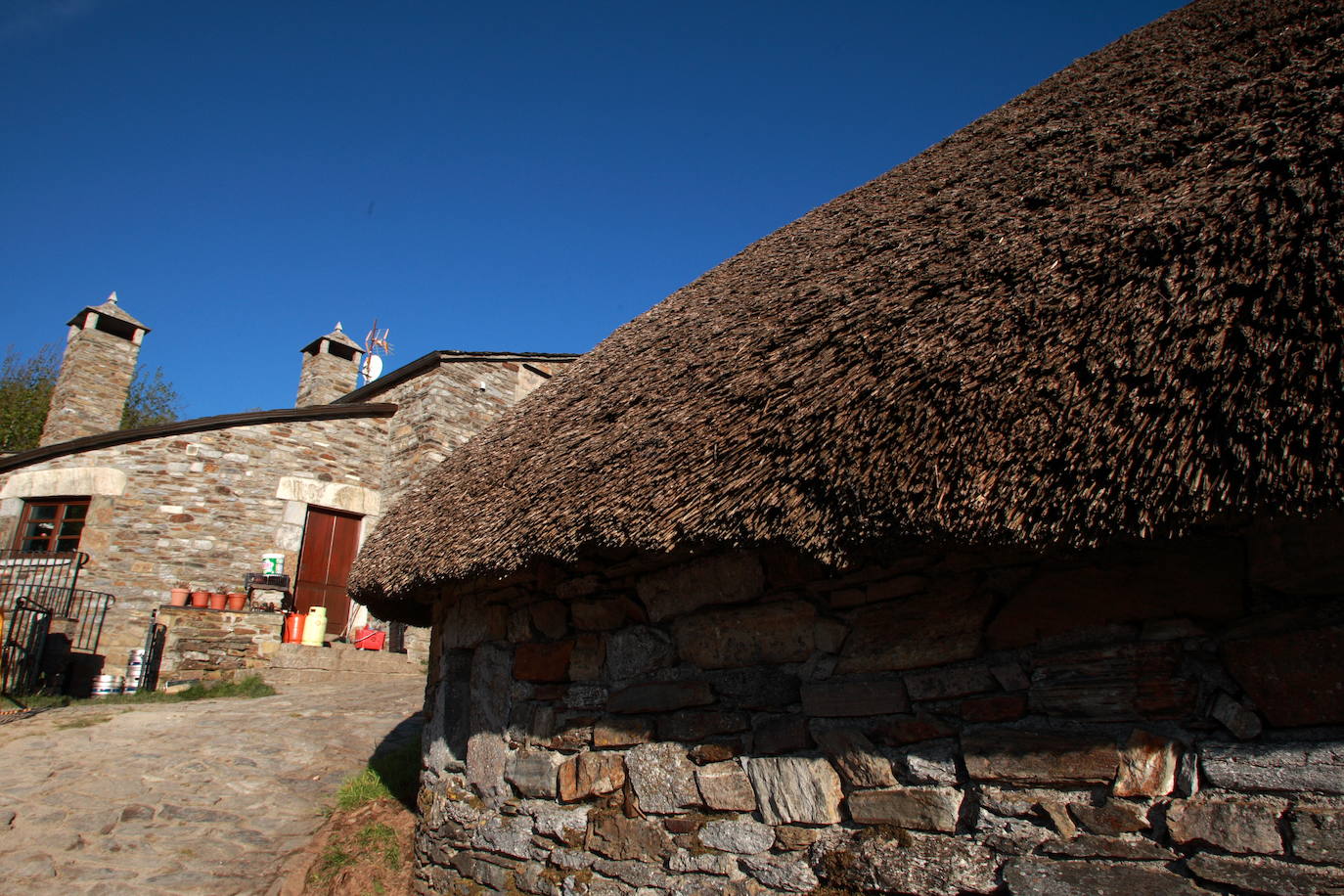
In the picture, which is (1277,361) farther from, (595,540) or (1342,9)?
(1342,9)

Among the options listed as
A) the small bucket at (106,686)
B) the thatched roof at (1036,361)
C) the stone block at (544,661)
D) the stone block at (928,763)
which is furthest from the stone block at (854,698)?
the small bucket at (106,686)

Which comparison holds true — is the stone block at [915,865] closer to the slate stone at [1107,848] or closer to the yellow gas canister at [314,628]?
the slate stone at [1107,848]

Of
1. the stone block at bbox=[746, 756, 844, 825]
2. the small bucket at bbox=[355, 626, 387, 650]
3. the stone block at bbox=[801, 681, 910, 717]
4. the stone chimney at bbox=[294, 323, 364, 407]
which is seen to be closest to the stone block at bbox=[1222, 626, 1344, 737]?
the stone block at bbox=[801, 681, 910, 717]

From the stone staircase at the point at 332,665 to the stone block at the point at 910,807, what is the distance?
7212 mm

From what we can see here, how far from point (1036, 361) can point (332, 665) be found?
8113 mm

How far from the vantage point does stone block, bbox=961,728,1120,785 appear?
1866 millimetres

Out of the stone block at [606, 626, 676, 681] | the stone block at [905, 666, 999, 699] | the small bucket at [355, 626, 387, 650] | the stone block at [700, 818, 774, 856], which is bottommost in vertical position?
the stone block at [700, 818, 774, 856]

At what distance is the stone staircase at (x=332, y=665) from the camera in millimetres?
8016

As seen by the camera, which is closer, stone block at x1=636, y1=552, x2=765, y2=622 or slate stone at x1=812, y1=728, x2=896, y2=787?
slate stone at x1=812, y1=728, x2=896, y2=787

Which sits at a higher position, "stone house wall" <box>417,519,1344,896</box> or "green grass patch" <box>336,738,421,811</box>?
"stone house wall" <box>417,519,1344,896</box>

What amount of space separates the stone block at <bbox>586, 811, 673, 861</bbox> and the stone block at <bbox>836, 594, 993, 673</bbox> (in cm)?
89

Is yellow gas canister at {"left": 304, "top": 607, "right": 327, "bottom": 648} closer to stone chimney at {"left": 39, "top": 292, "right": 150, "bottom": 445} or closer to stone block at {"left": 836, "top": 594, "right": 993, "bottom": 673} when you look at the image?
stone chimney at {"left": 39, "top": 292, "right": 150, "bottom": 445}

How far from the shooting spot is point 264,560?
31.0 ft

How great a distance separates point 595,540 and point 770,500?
0.72 metres
